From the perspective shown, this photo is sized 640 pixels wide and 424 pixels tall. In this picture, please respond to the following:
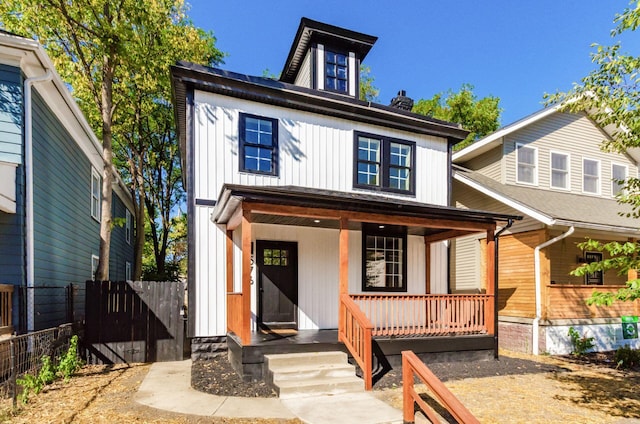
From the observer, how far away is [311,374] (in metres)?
6.12

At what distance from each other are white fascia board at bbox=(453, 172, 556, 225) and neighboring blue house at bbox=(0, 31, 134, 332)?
1072cm

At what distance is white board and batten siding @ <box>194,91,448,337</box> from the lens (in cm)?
830

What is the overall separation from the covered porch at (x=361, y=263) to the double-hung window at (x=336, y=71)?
3.92 m

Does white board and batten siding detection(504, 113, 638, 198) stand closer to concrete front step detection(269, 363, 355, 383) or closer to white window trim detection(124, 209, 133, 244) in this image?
concrete front step detection(269, 363, 355, 383)

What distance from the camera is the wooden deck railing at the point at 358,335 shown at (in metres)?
6.32

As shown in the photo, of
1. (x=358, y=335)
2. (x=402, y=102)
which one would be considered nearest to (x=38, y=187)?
(x=358, y=335)

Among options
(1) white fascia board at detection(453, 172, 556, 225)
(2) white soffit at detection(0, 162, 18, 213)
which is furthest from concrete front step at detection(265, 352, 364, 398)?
(1) white fascia board at detection(453, 172, 556, 225)

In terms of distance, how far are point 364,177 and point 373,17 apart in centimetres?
688

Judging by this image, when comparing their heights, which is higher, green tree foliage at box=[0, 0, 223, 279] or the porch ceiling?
green tree foliage at box=[0, 0, 223, 279]

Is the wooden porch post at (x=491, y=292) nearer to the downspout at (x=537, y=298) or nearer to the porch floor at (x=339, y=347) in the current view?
the porch floor at (x=339, y=347)

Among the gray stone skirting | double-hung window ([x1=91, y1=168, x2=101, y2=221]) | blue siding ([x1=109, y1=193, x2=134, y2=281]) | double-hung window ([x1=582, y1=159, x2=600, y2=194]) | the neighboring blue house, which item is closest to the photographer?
the neighboring blue house

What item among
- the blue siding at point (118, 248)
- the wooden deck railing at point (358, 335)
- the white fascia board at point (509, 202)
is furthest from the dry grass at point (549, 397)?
the blue siding at point (118, 248)

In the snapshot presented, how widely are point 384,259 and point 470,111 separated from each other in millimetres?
17631

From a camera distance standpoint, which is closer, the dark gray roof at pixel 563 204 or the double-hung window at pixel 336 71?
the dark gray roof at pixel 563 204
